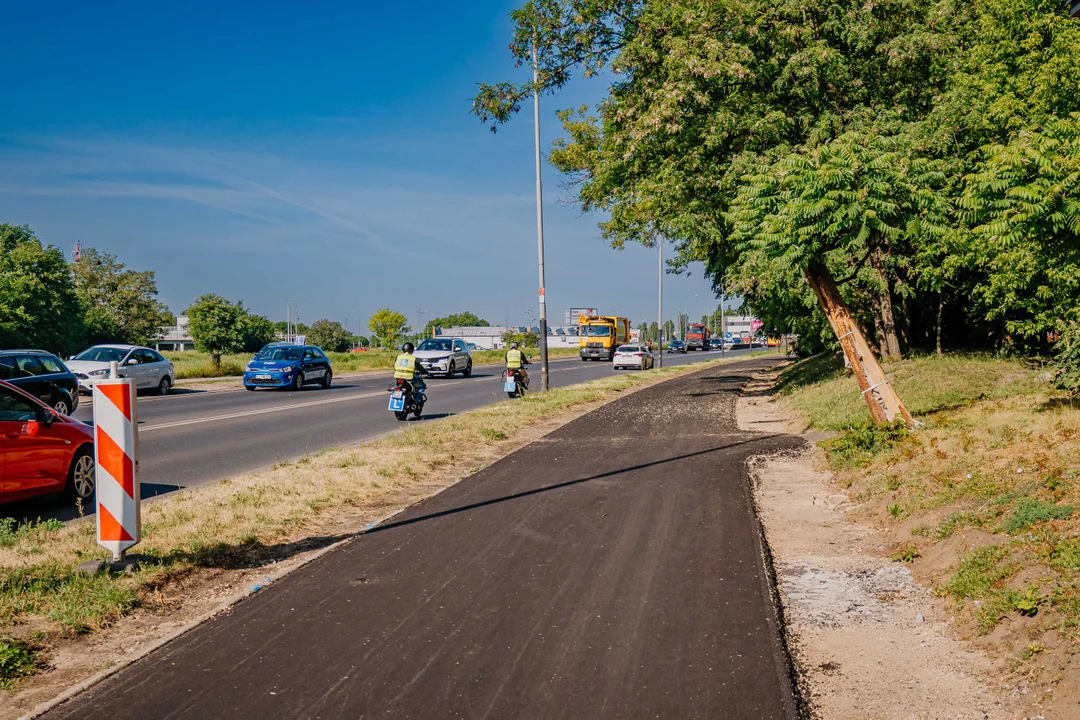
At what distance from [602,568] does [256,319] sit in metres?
89.8

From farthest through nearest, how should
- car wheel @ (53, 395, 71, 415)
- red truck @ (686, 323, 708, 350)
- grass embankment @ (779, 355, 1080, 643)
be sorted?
red truck @ (686, 323, 708, 350)
car wheel @ (53, 395, 71, 415)
grass embankment @ (779, 355, 1080, 643)

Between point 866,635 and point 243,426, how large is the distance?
14451mm

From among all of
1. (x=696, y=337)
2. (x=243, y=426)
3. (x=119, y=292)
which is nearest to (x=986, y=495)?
(x=243, y=426)

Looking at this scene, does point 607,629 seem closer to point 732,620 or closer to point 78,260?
point 732,620

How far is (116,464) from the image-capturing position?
6035 millimetres

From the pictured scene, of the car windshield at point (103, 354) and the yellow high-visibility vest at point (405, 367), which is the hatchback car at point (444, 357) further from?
the yellow high-visibility vest at point (405, 367)

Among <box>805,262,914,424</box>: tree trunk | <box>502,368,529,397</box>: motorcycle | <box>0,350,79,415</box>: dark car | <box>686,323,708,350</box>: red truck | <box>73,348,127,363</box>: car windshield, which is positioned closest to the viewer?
<box>805,262,914,424</box>: tree trunk

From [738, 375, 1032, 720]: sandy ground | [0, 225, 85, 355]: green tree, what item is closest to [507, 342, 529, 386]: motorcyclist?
[738, 375, 1032, 720]: sandy ground

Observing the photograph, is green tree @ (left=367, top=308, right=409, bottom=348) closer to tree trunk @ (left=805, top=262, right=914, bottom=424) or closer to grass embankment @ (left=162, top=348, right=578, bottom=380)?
grass embankment @ (left=162, top=348, right=578, bottom=380)

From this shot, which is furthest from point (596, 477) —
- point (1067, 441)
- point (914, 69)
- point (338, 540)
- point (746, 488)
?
point (914, 69)

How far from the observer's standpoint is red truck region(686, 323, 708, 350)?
96.4 metres

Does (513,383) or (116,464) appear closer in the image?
(116,464)

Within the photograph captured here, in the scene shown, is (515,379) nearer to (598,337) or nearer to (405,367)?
(405,367)

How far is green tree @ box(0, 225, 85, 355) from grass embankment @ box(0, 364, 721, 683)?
3986 centimetres
